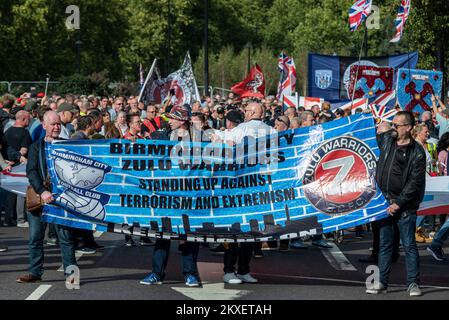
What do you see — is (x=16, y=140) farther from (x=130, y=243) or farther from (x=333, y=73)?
(x=333, y=73)

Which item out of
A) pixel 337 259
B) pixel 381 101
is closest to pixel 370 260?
pixel 337 259

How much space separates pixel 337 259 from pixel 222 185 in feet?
10.7

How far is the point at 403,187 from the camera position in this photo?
1128 cm

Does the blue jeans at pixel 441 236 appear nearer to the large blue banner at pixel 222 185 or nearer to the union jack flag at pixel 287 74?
the large blue banner at pixel 222 185

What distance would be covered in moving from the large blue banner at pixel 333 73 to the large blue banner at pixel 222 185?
1661 centimetres

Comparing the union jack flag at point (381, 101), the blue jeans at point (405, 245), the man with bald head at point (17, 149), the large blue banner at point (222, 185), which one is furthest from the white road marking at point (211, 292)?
the union jack flag at point (381, 101)

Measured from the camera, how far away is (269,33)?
4122 inches

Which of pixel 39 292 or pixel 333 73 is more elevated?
pixel 333 73

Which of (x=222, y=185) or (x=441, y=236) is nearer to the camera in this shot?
(x=222, y=185)

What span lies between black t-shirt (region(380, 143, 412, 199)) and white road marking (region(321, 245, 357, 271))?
7.49 feet

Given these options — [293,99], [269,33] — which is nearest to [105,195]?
[293,99]

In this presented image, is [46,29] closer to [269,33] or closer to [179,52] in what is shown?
[179,52]

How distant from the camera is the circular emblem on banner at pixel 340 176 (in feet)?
36.9
